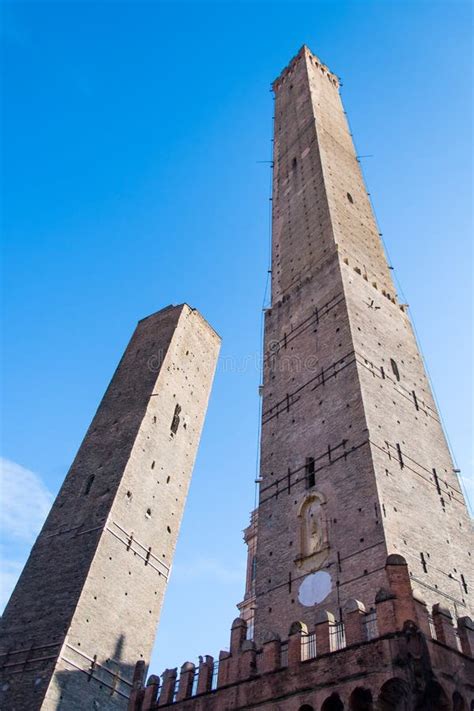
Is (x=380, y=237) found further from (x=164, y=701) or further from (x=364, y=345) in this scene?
(x=164, y=701)

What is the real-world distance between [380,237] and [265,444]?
1009cm

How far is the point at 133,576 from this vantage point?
52.9ft

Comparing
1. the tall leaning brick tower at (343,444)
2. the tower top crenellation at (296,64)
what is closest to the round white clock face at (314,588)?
the tall leaning brick tower at (343,444)

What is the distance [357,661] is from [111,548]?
9515 millimetres

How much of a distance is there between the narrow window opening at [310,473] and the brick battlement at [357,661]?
3.45m

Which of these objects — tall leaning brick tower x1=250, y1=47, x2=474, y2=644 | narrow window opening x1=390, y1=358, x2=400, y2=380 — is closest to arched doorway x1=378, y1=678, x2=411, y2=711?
tall leaning brick tower x1=250, y1=47, x2=474, y2=644

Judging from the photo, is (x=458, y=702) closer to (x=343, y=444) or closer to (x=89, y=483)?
(x=343, y=444)

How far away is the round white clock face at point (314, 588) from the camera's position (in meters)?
10.1

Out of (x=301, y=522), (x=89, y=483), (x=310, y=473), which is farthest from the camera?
(x=89, y=483)

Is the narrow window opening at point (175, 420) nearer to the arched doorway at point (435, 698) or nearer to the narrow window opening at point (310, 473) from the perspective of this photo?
the narrow window opening at point (310, 473)

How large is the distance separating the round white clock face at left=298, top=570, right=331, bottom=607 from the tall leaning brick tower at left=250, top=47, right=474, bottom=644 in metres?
0.02

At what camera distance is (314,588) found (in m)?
→ 10.3

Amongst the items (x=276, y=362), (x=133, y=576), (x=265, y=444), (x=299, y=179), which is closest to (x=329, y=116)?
(x=299, y=179)

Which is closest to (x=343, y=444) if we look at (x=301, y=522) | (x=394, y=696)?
(x=301, y=522)
